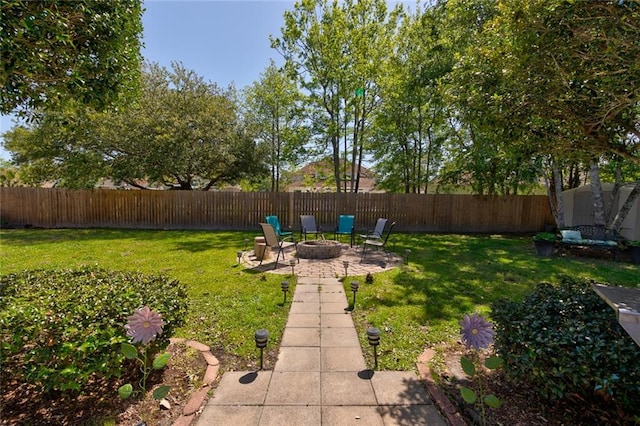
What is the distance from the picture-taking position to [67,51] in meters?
2.59

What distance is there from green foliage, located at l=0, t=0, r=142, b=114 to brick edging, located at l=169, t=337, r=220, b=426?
2.62 metres

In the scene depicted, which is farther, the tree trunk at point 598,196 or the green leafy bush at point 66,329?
the tree trunk at point 598,196

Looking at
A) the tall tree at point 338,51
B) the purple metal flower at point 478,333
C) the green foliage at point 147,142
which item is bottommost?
the purple metal flower at point 478,333

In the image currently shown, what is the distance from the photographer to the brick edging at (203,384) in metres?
1.95

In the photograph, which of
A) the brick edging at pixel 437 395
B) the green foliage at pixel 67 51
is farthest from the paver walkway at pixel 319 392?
the green foliage at pixel 67 51

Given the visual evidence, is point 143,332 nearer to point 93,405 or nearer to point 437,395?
point 93,405

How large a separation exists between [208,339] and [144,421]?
1.13 metres

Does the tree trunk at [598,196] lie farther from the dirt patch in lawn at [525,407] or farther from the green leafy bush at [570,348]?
the dirt patch in lawn at [525,407]

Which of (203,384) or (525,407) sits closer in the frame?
(525,407)

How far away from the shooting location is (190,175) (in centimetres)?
1233

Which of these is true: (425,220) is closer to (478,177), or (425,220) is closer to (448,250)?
(478,177)

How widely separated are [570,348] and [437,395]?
3.10ft

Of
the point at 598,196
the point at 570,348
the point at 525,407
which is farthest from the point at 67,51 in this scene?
the point at 598,196

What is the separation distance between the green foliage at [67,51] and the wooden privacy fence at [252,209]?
7.75m
